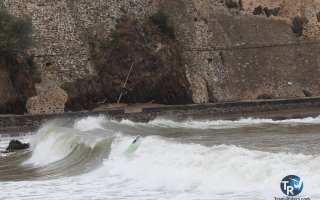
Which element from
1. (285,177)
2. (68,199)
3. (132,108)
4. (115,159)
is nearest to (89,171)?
(115,159)

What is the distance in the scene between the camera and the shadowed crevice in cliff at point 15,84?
39.9 metres

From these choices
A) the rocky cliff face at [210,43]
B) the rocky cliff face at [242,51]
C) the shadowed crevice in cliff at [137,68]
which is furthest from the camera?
the rocky cliff face at [242,51]

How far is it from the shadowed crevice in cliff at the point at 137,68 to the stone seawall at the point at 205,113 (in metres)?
2.87

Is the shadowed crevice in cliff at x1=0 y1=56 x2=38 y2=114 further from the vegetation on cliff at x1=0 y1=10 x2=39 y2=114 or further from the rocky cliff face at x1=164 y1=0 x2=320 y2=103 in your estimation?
the rocky cliff face at x1=164 y1=0 x2=320 y2=103

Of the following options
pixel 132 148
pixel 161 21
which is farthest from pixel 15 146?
pixel 161 21

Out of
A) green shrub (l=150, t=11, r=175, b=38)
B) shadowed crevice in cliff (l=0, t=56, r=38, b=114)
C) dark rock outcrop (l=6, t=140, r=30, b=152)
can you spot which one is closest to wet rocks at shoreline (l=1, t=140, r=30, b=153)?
dark rock outcrop (l=6, t=140, r=30, b=152)

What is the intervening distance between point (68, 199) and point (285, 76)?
118ft

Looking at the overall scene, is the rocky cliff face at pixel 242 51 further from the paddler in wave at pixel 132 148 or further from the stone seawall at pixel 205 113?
the paddler in wave at pixel 132 148

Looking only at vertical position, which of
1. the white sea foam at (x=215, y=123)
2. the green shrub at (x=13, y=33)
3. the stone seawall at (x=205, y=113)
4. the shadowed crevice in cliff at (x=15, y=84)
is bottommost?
the white sea foam at (x=215, y=123)

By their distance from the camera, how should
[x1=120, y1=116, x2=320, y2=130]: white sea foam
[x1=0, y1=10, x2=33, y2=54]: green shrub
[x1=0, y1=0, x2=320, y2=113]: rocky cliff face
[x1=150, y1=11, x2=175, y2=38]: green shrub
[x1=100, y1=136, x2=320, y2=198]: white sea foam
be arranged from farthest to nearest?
[x1=150, y1=11, x2=175, y2=38]: green shrub < [x1=0, y1=0, x2=320, y2=113]: rocky cliff face < [x1=0, y1=10, x2=33, y2=54]: green shrub < [x1=120, y1=116, x2=320, y2=130]: white sea foam < [x1=100, y1=136, x2=320, y2=198]: white sea foam

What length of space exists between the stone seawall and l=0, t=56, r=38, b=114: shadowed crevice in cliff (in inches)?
93.2

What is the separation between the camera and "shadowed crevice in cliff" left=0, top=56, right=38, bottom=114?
3988 centimetres

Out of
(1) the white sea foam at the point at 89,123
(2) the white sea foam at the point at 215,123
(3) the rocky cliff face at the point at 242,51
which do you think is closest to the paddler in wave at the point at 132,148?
(1) the white sea foam at the point at 89,123

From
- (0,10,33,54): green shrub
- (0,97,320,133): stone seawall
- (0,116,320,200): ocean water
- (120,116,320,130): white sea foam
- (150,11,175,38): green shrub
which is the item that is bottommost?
(0,116,320,200): ocean water
